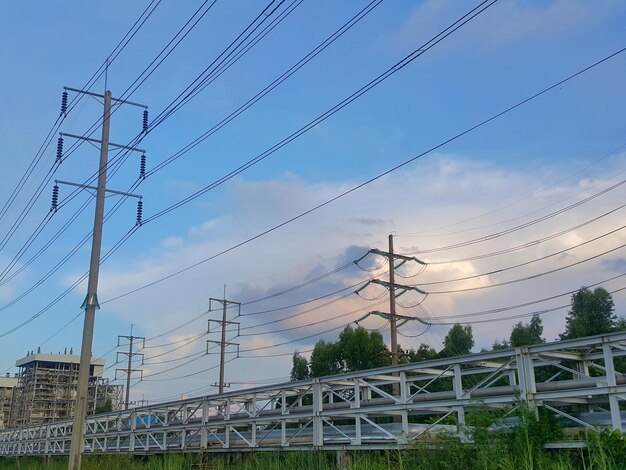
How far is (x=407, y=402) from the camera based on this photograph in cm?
1582

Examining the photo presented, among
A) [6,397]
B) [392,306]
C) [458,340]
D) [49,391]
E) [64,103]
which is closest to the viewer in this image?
[64,103]

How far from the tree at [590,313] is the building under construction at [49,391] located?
84046mm

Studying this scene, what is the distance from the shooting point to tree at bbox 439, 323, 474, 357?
5875 centimetres

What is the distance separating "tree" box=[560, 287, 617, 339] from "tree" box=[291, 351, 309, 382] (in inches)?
1142

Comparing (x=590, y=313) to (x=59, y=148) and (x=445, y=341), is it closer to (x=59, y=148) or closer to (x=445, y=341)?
(x=445, y=341)

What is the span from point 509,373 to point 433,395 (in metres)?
2.50

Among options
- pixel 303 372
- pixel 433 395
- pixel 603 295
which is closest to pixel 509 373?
pixel 433 395

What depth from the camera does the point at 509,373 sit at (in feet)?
57.2

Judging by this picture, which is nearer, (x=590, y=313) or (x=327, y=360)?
(x=590, y=313)

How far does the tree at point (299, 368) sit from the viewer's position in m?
67.4

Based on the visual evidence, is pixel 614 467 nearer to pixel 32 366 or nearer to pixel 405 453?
pixel 405 453

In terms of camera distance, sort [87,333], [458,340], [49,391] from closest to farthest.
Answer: [87,333] → [458,340] → [49,391]

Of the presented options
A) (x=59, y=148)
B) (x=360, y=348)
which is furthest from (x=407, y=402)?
(x=360, y=348)

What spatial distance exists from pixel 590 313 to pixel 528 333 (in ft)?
21.1
